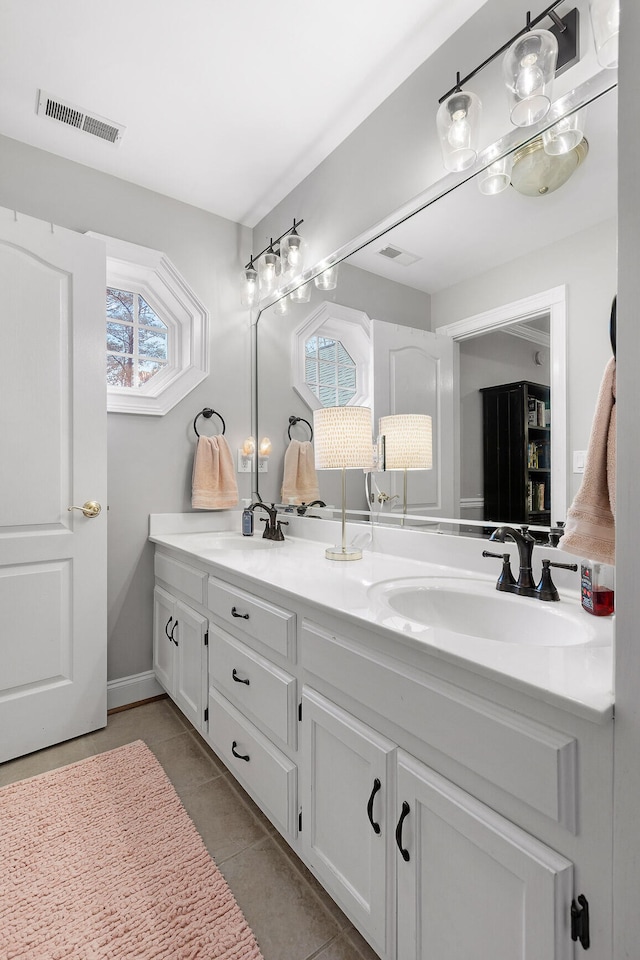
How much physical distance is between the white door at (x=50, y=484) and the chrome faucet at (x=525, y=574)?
1675mm

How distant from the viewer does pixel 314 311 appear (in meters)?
2.13

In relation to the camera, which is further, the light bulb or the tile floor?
the light bulb

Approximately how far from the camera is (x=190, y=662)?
1.86m

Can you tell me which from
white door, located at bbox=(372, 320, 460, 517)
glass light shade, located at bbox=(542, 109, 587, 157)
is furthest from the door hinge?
glass light shade, located at bbox=(542, 109, 587, 157)

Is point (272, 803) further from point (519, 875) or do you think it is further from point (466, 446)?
point (466, 446)

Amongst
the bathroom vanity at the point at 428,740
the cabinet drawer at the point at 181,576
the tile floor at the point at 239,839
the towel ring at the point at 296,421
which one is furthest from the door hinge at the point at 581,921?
the towel ring at the point at 296,421

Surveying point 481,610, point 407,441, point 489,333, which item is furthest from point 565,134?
point 481,610

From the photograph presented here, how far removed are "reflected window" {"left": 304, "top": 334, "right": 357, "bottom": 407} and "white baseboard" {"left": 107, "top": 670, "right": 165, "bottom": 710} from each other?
1.61 meters

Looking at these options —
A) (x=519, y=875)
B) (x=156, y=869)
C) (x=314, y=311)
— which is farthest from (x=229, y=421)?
(x=519, y=875)

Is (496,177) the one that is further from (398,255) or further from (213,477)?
(213,477)

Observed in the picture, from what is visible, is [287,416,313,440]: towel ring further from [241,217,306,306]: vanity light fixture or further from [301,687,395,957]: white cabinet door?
[301,687,395,957]: white cabinet door

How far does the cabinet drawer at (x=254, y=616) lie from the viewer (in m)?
1.23

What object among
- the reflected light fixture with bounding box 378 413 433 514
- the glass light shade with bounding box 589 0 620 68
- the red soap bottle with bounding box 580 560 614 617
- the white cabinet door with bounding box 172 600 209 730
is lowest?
the white cabinet door with bounding box 172 600 209 730

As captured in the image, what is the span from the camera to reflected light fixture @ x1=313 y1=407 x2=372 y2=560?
167cm
